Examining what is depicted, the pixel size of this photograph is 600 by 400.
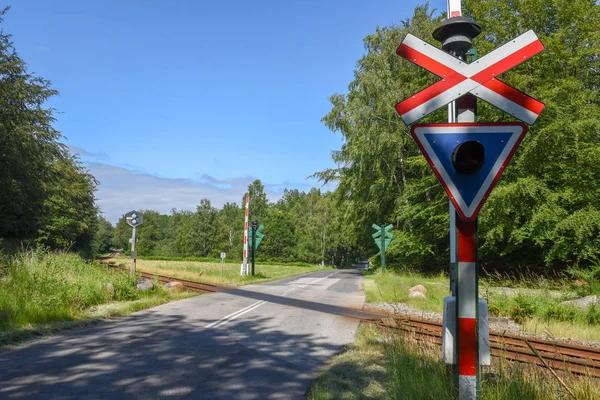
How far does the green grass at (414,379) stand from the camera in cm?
344

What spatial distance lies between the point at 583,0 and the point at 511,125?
26825 mm

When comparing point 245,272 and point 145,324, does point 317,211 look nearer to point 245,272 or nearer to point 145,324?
point 245,272

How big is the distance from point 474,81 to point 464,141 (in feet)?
1.75

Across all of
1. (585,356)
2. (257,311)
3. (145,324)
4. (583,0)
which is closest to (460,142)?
(585,356)

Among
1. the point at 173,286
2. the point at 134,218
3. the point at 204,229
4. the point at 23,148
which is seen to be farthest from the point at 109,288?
the point at 204,229

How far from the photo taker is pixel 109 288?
12.1 meters

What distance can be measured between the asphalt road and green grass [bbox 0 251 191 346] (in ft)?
2.43

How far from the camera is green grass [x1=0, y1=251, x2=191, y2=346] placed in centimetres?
812

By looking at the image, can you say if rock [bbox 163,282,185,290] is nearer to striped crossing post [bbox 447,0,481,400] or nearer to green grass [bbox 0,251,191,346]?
green grass [bbox 0,251,191,346]

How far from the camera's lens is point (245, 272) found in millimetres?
25188

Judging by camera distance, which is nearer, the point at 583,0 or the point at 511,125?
the point at 511,125

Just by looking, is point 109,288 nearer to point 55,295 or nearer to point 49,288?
point 49,288

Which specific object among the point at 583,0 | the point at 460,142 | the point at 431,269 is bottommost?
the point at 431,269

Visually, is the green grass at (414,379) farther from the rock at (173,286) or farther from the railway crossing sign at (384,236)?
the railway crossing sign at (384,236)
